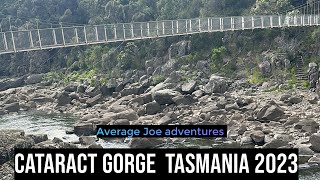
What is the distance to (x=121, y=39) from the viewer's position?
30.2 meters

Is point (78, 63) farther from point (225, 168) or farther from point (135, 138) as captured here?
point (225, 168)

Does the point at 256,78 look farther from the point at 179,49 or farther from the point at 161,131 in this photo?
the point at 161,131

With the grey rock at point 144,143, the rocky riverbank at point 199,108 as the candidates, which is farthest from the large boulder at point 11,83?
the grey rock at point 144,143

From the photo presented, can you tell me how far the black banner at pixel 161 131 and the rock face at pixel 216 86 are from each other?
7.17 metres

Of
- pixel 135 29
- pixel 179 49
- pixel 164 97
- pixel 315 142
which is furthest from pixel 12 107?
pixel 315 142

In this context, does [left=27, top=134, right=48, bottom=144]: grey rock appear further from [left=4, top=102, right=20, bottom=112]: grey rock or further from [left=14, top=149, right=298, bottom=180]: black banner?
[left=4, top=102, right=20, bottom=112]: grey rock

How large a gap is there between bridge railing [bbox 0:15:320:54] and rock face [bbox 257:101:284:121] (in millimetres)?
9467

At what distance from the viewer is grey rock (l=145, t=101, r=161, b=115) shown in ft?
91.8

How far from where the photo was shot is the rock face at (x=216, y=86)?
101ft

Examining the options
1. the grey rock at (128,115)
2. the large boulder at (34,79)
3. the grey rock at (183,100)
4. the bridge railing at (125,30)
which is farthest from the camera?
the large boulder at (34,79)

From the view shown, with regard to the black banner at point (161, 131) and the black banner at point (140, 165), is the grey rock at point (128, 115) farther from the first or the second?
the black banner at point (140, 165)

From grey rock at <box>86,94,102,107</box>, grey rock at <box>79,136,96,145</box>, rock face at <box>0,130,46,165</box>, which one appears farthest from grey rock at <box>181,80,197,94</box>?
rock face at <box>0,130,46,165</box>

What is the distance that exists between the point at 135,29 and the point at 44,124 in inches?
299

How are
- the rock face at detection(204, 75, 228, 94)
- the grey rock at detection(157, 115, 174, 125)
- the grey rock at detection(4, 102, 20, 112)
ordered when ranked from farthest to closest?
1. the grey rock at detection(4, 102, 20, 112)
2. the rock face at detection(204, 75, 228, 94)
3. the grey rock at detection(157, 115, 174, 125)
